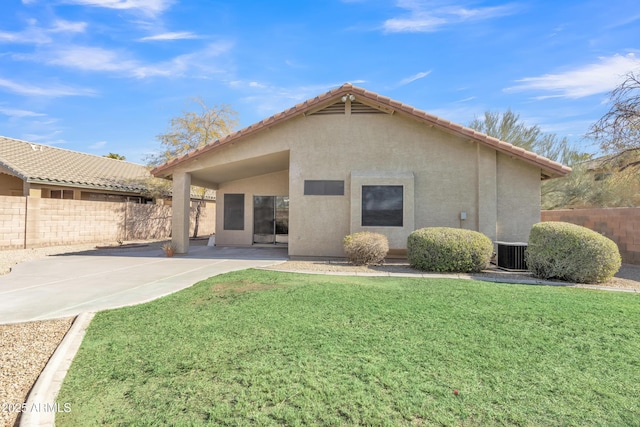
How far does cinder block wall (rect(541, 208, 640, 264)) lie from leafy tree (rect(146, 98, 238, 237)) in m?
21.9

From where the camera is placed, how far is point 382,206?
12617 mm

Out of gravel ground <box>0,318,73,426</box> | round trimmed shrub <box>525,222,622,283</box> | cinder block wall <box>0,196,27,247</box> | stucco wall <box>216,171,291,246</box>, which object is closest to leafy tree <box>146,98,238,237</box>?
stucco wall <box>216,171,291,246</box>

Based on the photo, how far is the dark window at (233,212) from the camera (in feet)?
59.3

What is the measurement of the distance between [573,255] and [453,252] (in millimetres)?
2805

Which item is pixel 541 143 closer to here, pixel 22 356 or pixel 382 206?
pixel 382 206

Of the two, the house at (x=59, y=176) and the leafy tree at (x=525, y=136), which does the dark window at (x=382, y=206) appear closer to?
the leafy tree at (x=525, y=136)

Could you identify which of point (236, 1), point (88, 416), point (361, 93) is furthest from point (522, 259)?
point (236, 1)

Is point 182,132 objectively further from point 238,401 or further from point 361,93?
point 238,401

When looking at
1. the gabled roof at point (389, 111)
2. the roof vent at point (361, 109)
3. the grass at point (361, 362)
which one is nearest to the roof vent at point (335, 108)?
the gabled roof at point (389, 111)

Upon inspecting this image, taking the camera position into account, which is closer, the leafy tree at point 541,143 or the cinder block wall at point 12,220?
the cinder block wall at point 12,220

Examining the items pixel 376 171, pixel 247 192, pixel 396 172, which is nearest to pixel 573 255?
pixel 396 172

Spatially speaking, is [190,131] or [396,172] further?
[190,131]

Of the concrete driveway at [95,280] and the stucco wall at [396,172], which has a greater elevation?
the stucco wall at [396,172]

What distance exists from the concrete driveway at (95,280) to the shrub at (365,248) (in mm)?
2946
